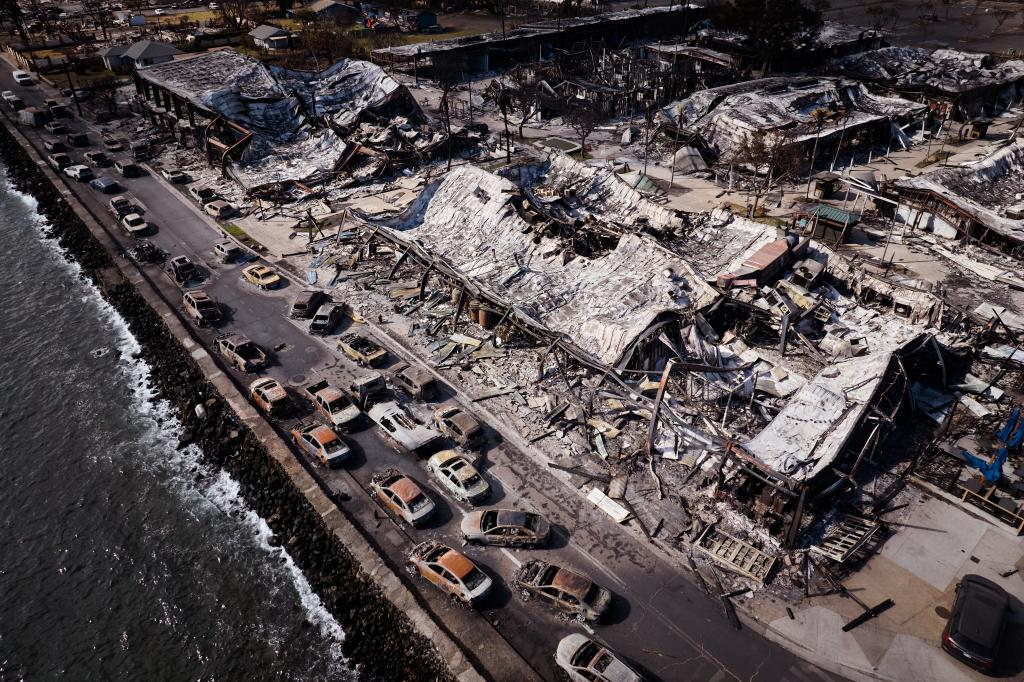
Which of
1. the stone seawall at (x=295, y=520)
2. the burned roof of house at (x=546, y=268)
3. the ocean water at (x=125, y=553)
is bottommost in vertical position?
the ocean water at (x=125, y=553)

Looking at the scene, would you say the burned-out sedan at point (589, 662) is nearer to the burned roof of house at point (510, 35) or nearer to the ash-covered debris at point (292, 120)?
the ash-covered debris at point (292, 120)

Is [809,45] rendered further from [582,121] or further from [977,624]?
[977,624]

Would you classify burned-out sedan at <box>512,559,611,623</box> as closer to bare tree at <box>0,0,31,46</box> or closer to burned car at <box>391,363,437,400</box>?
burned car at <box>391,363,437,400</box>

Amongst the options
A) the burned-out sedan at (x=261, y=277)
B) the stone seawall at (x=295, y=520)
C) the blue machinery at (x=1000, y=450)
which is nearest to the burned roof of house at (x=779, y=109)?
the blue machinery at (x=1000, y=450)

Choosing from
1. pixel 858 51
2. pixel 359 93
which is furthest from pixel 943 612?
pixel 858 51

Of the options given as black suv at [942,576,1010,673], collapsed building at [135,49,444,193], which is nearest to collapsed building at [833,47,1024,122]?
collapsed building at [135,49,444,193]
